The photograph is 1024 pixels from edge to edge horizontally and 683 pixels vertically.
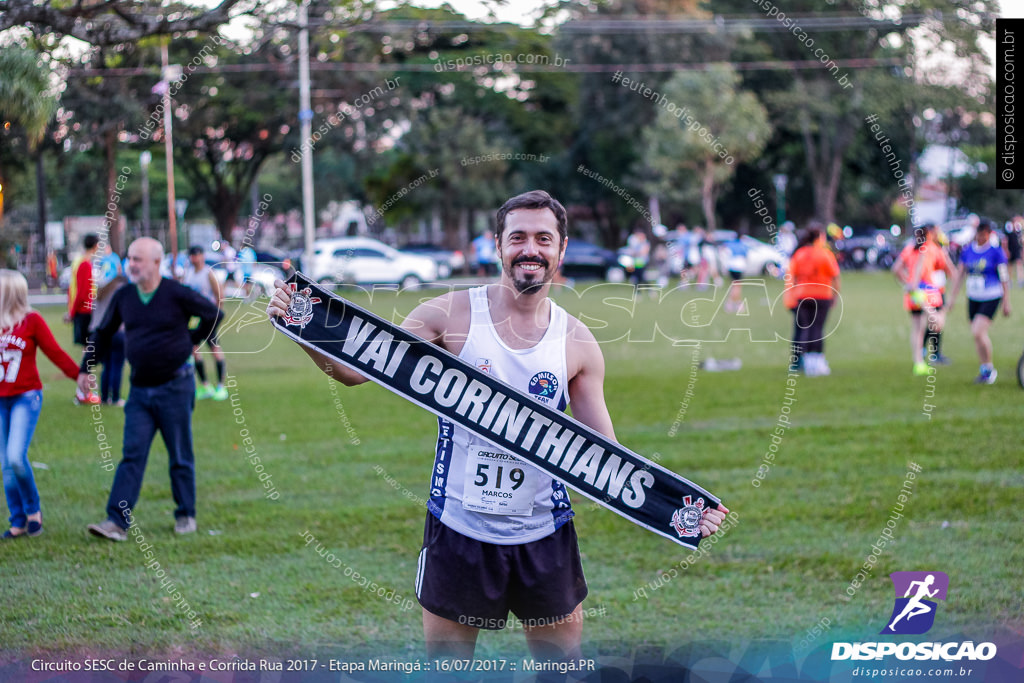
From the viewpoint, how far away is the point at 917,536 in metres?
6.21

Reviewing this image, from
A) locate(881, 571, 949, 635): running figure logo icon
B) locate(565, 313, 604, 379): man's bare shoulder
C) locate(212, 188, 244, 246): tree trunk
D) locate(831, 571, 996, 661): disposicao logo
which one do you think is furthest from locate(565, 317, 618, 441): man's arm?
locate(212, 188, 244, 246): tree trunk

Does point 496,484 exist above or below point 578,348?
below

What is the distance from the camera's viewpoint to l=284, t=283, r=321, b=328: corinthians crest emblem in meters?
3.19

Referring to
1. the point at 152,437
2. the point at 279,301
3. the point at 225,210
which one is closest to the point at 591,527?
the point at 152,437

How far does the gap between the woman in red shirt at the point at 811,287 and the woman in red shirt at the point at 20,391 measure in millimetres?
8531

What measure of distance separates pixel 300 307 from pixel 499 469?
0.82m

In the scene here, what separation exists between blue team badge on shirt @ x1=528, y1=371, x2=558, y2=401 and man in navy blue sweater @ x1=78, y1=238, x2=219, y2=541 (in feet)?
12.1

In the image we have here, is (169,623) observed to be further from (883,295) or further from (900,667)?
(883,295)

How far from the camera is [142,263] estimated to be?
6305 millimetres

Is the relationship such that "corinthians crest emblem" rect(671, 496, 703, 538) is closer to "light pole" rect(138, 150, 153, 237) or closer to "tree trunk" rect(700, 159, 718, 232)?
"light pole" rect(138, 150, 153, 237)

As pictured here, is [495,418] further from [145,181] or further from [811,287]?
[145,181]

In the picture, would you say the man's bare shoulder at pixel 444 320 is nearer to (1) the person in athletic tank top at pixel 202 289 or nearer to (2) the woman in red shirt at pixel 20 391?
(2) the woman in red shirt at pixel 20 391

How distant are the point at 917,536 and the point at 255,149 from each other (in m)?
30.8

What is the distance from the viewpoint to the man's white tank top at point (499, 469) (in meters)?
3.22
